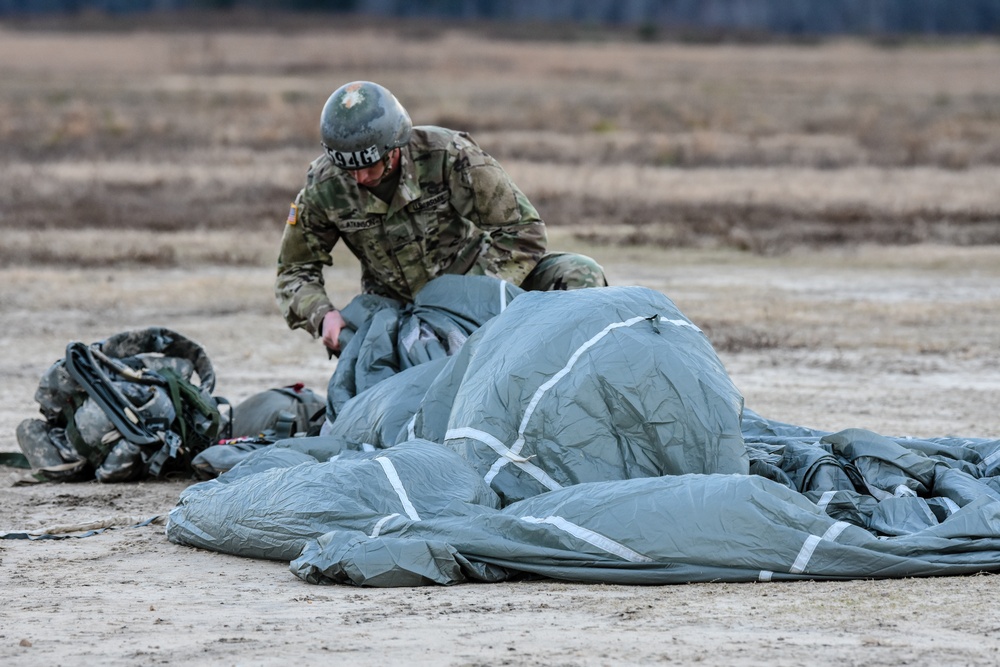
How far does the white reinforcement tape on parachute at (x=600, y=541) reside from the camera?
4.29 metres

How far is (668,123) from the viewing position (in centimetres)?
3173

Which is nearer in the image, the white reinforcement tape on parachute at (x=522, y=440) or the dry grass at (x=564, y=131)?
the white reinforcement tape on parachute at (x=522, y=440)

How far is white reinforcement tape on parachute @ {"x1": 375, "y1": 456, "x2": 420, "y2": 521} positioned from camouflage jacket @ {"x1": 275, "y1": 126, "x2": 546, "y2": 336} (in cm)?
190

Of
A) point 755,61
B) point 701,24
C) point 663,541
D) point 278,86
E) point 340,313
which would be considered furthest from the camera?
point 701,24

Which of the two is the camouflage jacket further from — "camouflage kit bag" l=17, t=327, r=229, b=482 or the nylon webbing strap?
the nylon webbing strap

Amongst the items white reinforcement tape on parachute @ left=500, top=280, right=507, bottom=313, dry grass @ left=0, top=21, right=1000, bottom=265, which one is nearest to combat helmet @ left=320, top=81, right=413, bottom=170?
white reinforcement tape on parachute @ left=500, top=280, right=507, bottom=313

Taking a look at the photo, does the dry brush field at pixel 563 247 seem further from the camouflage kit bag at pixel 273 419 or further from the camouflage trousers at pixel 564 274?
the camouflage trousers at pixel 564 274

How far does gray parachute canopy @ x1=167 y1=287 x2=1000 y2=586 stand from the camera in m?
4.29

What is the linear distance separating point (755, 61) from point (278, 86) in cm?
2024

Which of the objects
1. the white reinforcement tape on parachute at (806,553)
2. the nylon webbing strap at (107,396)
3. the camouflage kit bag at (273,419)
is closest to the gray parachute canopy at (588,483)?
the white reinforcement tape on parachute at (806,553)

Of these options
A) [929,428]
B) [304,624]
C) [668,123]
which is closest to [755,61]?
[668,123]

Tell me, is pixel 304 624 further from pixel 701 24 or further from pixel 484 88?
pixel 701 24

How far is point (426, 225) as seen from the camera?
6613 millimetres

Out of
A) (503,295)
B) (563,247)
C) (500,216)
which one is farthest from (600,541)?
(563,247)
